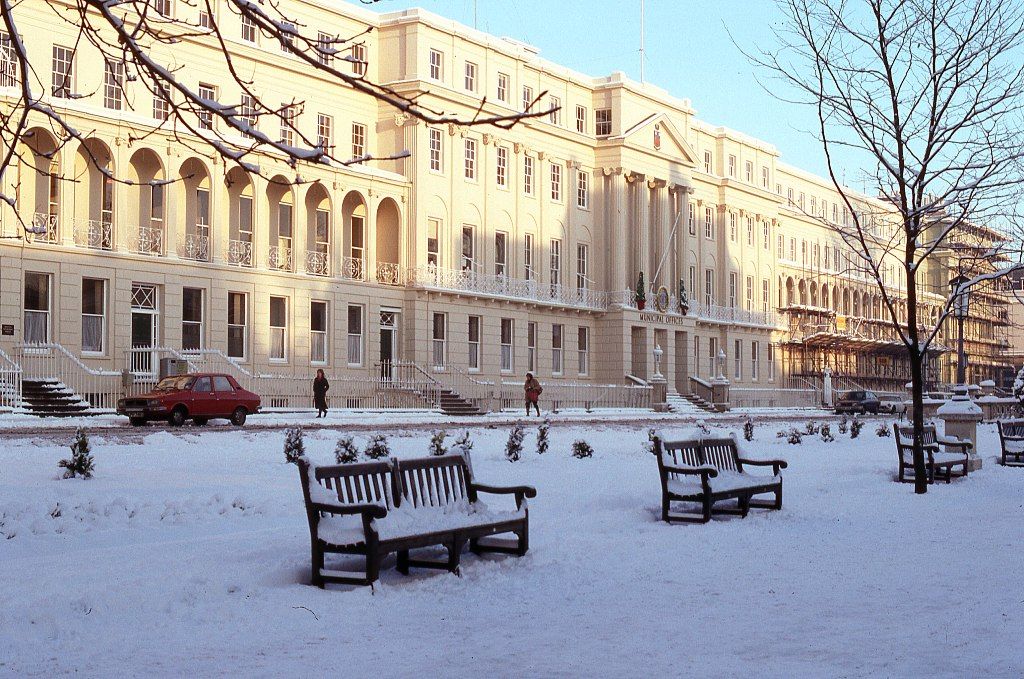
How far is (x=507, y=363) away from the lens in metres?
53.1

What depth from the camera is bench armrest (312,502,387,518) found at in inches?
354

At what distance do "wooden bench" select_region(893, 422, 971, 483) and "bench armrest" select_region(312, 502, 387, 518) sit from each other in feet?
37.0

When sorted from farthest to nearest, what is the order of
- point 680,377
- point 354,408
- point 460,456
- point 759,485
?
point 680,377
point 354,408
point 759,485
point 460,456

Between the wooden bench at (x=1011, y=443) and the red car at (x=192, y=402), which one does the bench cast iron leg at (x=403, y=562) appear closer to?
the wooden bench at (x=1011, y=443)

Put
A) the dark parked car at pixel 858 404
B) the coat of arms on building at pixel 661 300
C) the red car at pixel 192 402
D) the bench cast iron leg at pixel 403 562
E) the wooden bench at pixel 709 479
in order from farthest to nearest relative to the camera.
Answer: the dark parked car at pixel 858 404, the coat of arms on building at pixel 661 300, the red car at pixel 192 402, the wooden bench at pixel 709 479, the bench cast iron leg at pixel 403 562

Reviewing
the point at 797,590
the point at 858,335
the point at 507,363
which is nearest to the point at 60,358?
A: the point at 507,363

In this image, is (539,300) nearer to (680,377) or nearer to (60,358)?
(680,377)

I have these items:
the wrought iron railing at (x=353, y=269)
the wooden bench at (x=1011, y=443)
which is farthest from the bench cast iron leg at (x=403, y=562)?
the wrought iron railing at (x=353, y=269)

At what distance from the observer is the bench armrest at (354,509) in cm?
899

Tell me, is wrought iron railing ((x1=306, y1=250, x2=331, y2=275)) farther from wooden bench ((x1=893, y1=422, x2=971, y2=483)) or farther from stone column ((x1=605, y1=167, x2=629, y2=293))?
wooden bench ((x1=893, y1=422, x2=971, y2=483))

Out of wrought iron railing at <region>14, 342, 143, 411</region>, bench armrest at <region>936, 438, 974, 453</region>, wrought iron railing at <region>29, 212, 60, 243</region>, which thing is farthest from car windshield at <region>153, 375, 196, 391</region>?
bench armrest at <region>936, 438, 974, 453</region>

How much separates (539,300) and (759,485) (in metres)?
40.2

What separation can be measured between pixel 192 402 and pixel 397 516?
922 inches

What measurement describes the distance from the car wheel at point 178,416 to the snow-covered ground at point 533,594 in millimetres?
16380
